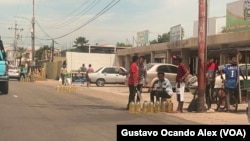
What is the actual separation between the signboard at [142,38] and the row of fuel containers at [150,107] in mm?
30577

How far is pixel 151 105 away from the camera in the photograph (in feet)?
50.7

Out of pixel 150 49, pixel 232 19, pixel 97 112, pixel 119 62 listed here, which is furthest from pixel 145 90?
pixel 119 62

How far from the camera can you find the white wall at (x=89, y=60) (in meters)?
55.4

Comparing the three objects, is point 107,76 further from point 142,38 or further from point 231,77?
point 231,77

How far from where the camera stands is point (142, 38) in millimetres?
47625

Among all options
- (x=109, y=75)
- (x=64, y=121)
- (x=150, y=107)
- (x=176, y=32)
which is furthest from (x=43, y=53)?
(x=64, y=121)

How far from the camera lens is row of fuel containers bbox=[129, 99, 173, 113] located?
1543cm

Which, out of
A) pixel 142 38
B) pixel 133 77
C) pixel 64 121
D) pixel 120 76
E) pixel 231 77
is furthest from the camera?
pixel 142 38

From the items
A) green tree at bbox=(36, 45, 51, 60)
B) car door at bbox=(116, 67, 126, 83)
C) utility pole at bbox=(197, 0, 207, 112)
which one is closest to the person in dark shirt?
utility pole at bbox=(197, 0, 207, 112)

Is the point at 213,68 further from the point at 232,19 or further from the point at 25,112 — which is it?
the point at 232,19

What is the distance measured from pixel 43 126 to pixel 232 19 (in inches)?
834

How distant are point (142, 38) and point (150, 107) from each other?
32.5 metres

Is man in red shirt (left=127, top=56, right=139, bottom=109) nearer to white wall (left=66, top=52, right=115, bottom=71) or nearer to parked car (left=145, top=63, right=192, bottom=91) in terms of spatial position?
parked car (left=145, top=63, right=192, bottom=91)

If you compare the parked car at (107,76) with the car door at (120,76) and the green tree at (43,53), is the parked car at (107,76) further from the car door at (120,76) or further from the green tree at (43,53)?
the green tree at (43,53)
